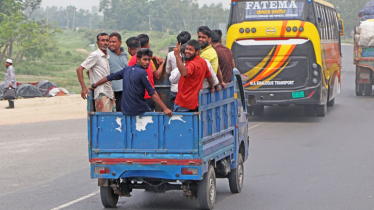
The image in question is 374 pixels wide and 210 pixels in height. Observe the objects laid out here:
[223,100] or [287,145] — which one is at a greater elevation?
[223,100]

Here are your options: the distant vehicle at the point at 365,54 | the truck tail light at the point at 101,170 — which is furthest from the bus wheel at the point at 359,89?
the truck tail light at the point at 101,170

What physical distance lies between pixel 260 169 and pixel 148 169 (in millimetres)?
3970

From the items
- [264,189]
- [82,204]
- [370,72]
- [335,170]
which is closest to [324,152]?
[335,170]

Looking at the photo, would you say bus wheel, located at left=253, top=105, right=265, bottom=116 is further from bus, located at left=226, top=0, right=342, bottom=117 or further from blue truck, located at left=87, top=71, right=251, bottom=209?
blue truck, located at left=87, top=71, right=251, bottom=209

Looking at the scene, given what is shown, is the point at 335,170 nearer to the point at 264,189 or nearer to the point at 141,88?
the point at 264,189

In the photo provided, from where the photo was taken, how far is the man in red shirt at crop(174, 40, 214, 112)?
23.0ft

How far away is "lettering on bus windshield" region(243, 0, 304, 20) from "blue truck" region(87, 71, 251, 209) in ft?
34.3

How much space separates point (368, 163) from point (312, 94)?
6.43m

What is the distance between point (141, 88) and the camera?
708 cm

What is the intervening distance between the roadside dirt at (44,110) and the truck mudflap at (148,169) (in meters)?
11.8

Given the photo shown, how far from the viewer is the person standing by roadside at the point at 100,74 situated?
7395mm

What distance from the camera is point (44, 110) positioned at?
70.3 ft

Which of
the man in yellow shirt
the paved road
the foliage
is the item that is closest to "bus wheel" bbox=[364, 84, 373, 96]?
the paved road

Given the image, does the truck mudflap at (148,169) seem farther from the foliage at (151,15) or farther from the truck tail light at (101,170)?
the foliage at (151,15)
